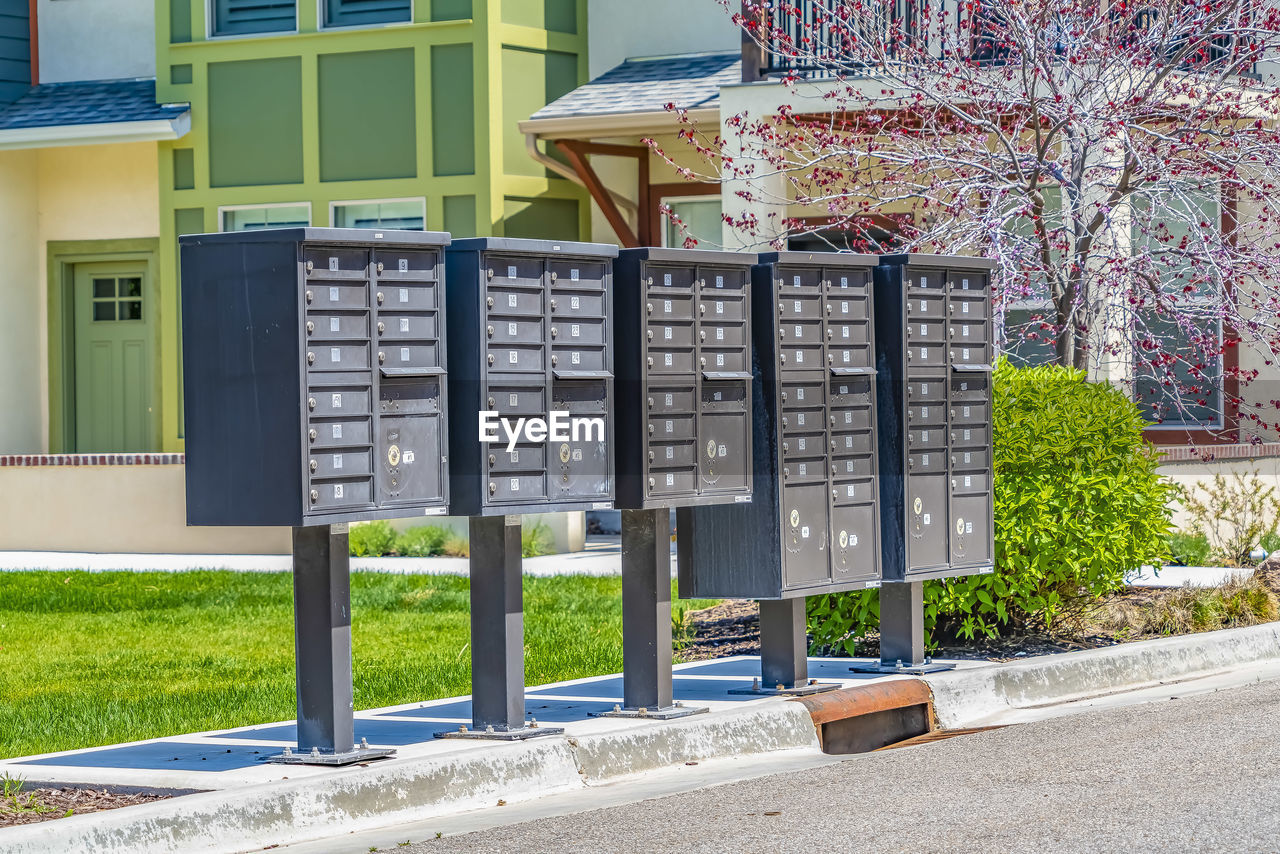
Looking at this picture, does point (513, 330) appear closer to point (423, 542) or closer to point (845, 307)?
point (845, 307)

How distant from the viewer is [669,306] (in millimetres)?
8781

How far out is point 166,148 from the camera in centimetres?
2055

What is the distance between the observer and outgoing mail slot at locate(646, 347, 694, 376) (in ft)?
28.6

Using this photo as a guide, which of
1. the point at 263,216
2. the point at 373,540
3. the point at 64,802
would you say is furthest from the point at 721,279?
the point at 263,216

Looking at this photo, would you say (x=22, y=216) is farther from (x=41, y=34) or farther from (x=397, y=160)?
(x=397, y=160)

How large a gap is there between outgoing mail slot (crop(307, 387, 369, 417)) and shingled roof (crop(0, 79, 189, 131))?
13243 millimetres

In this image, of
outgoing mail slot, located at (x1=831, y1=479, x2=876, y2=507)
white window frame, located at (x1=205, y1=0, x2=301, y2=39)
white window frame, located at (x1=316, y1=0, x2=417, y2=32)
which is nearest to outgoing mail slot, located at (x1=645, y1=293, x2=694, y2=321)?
outgoing mail slot, located at (x1=831, y1=479, x2=876, y2=507)

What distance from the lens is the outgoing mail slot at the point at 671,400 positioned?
874 cm

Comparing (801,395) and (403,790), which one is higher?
(801,395)

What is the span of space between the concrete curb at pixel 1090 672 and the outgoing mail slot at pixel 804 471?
1.23 m

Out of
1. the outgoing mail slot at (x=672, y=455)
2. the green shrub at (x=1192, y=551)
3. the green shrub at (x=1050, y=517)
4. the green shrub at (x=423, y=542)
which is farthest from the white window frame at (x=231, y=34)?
the outgoing mail slot at (x=672, y=455)

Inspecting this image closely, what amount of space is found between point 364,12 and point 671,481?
40.6 feet

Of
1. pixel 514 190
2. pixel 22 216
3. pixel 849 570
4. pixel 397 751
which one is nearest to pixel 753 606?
pixel 849 570

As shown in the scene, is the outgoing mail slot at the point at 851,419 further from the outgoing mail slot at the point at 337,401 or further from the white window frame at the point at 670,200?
the white window frame at the point at 670,200
